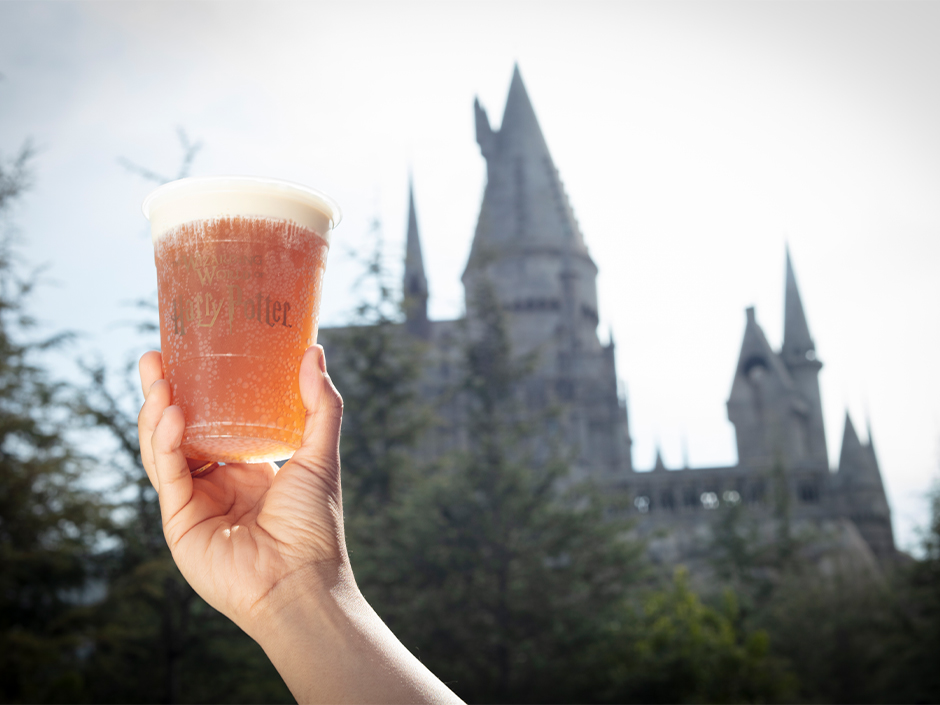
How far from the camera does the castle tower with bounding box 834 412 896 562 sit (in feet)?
134

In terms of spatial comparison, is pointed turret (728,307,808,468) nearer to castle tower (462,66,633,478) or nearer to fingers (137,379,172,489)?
castle tower (462,66,633,478)

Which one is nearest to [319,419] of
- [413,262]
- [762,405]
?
[762,405]

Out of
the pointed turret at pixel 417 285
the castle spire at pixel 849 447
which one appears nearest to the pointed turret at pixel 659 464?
the castle spire at pixel 849 447

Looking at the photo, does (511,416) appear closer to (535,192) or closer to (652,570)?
(652,570)

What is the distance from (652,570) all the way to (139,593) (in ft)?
31.2

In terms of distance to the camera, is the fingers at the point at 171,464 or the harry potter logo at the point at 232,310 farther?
the harry potter logo at the point at 232,310

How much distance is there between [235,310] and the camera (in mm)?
1803

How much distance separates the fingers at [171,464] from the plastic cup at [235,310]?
0.06 meters

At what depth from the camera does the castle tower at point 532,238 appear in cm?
4625

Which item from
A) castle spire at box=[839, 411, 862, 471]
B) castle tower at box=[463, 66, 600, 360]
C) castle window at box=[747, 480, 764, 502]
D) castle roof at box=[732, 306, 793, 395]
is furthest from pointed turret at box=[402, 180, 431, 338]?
castle spire at box=[839, 411, 862, 471]

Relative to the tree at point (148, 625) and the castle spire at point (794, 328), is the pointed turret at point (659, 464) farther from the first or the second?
the tree at point (148, 625)

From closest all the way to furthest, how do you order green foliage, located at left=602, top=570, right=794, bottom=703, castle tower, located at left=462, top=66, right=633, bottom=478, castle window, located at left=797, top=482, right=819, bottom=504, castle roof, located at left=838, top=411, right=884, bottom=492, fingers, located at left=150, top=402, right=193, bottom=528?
1. fingers, located at left=150, top=402, right=193, bottom=528
2. green foliage, located at left=602, top=570, right=794, bottom=703
3. castle window, located at left=797, top=482, right=819, bottom=504
4. castle roof, located at left=838, top=411, right=884, bottom=492
5. castle tower, located at left=462, top=66, right=633, bottom=478

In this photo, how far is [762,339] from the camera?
46.4m

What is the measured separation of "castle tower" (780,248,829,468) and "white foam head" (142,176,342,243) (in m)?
45.8
